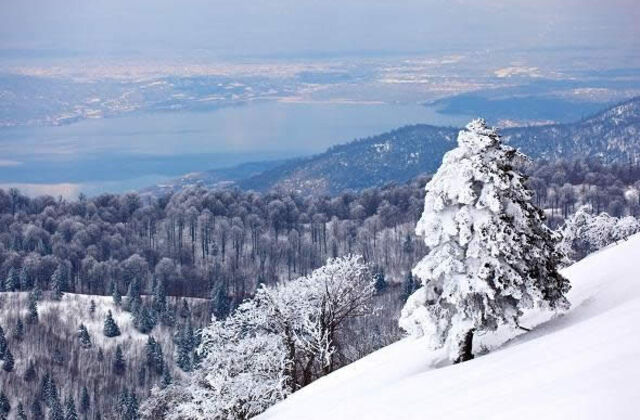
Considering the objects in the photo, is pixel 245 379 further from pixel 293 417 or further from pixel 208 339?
pixel 293 417

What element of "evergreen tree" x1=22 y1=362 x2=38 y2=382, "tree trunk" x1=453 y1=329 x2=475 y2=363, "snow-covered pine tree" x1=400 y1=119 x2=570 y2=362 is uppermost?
"snow-covered pine tree" x1=400 y1=119 x2=570 y2=362

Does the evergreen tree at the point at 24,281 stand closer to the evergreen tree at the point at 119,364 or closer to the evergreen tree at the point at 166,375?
the evergreen tree at the point at 119,364

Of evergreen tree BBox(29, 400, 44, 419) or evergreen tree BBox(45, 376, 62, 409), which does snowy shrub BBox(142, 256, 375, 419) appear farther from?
evergreen tree BBox(29, 400, 44, 419)

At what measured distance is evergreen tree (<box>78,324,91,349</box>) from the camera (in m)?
123

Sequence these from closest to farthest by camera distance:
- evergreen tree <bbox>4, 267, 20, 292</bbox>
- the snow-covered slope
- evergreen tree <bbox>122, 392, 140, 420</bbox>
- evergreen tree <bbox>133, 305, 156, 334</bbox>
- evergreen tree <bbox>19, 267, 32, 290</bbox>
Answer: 1. the snow-covered slope
2. evergreen tree <bbox>122, 392, 140, 420</bbox>
3. evergreen tree <bbox>133, 305, 156, 334</bbox>
4. evergreen tree <bbox>4, 267, 20, 292</bbox>
5. evergreen tree <bbox>19, 267, 32, 290</bbox>

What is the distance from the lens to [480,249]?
72.4 feet

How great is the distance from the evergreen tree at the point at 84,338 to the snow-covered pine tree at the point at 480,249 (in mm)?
107427

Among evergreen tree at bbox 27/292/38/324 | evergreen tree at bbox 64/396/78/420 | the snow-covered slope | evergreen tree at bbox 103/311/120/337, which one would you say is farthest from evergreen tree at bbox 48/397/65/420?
the snow-covered slope

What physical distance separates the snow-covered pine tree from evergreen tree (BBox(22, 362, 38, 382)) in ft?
340

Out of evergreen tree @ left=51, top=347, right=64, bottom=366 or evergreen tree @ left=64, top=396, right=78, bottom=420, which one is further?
evergreen tree @ left=51, top=347, right=64, bottom=366

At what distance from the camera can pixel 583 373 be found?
14711mm

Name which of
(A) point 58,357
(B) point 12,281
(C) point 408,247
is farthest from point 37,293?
(C) point 408,247

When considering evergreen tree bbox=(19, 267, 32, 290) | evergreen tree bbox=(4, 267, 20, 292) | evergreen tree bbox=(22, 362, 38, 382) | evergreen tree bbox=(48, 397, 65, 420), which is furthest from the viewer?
evergreen tree bbox=(19, 267, 32, 290)

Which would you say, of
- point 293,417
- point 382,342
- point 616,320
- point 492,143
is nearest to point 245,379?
point 293,417
